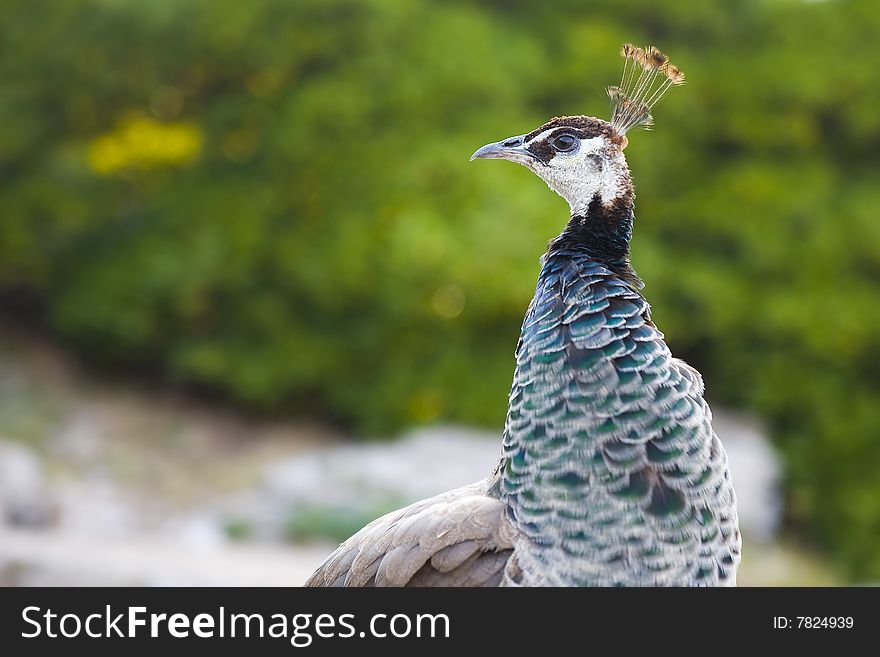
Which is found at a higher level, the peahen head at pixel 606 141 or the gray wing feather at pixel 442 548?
the peahen head at pixel 606 141

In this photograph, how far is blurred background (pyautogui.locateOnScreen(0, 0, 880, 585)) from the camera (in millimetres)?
6418

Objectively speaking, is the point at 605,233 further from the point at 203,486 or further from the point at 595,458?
the point at 203,486

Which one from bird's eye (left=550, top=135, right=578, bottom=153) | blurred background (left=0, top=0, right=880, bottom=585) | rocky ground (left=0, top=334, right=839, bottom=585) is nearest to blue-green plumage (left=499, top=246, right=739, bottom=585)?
bird's eye (left=550, top=135, right=578, bottom=153)

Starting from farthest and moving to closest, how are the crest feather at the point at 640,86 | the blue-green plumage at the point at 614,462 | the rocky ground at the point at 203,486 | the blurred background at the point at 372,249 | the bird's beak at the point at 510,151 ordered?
the blurred background at the point at 372,249 < the rocky ground at the point at 203,486 < the bird's beak at the point at 510,151 < the crest feather at the point at 640,86 < the blue-green plumage at the point at 614,462

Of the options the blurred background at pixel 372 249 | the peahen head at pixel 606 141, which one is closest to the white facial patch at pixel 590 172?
the peahen head at pixel 606 141

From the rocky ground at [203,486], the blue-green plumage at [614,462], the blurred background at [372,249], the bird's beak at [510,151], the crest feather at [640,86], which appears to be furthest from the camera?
the blurred background at [372,249]

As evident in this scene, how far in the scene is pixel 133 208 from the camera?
25.8 ft

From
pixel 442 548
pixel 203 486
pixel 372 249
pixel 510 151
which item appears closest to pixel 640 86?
pixel 510 151

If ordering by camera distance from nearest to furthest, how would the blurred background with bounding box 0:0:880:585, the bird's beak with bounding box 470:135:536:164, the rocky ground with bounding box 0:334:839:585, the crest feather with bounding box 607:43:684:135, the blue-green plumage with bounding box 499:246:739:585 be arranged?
1. the blue-green plumage with bounding box 499:246:739:585
2. the crest feather with bounding box 607:43:684:135
3. the bird's beak with bounding box 470:135:536:164
4. the rocky ground with bounding box 0:334:839:585
5. the blurred background with bounding box 0:0:880:585

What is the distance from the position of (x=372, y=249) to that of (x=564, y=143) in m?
4.64

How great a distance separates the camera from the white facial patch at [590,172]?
2.07 m

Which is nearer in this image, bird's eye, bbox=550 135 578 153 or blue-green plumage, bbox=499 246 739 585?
blue-green plumage, bbox=499 246 739 585

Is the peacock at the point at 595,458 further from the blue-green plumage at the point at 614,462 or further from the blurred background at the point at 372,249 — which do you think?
the blurred background at the point at 372,249

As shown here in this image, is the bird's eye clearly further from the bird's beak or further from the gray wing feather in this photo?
the gray wing feather
